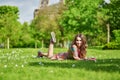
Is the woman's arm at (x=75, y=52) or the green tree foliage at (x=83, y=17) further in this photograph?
the green tree foliage at (x=83, y=17)

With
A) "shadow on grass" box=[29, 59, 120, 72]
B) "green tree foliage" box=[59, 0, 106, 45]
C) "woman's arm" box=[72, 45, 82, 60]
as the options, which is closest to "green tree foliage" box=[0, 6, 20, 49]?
"green tree foliage" box=[59, 0, 106, 45]

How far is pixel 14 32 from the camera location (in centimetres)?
6888

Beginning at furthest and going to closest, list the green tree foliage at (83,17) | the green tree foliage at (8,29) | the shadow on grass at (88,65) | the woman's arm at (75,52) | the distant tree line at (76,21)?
the green tree foliage at (8,29)
the green tree foliage at (83,17)
the distant tree line at (76,21)
the woman's arm at (75,52)
the shadow on grass at (88,65)

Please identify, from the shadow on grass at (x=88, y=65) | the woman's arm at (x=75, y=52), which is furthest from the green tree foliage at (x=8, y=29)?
the shadow on grass at (x=88, y=65)

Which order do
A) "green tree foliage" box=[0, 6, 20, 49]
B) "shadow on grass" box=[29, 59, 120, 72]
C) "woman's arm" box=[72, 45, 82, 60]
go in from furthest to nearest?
"green tree foliage" box=[0, 6, 20, 49] < "woman's arm" box=[72, 45, 82, 60] < "shadow on grass" box=[29, 59, 120, 72]

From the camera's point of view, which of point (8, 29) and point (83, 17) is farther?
point (8, 29)

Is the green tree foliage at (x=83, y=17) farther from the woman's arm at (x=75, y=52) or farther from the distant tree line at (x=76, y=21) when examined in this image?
the woman's arm at (x=75, y=52)

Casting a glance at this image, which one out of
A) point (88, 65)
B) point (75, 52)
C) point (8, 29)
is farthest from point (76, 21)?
point (88, 65)

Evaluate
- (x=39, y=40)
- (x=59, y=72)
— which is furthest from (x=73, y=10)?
(x=59, y=72)

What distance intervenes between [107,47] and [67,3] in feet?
86.2

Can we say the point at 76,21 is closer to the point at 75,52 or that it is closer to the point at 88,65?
the point at 75,52

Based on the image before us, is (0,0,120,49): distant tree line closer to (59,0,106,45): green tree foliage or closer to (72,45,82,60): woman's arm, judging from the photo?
(59,0,106,45): green tree foliage

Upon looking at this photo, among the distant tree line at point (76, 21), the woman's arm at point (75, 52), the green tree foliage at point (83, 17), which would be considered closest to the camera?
the woman's arm at point (75, 52)

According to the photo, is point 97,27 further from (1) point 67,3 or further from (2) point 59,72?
(2) point 59,72
